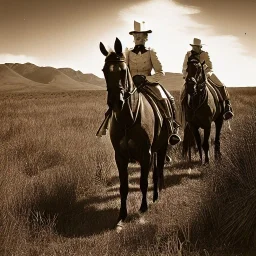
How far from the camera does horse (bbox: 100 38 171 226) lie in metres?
3.73

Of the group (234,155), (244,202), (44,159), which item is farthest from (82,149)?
(244,202)

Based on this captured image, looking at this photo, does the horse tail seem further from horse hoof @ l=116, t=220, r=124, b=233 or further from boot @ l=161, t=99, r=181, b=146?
horse hoof @ l=116, t=220, r=124, b=233

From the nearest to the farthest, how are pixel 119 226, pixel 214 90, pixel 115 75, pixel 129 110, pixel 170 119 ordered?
pixel 115 75 < pixel 129 110 < pixel 119 226 < pixel 170 119 < pixel 214 90

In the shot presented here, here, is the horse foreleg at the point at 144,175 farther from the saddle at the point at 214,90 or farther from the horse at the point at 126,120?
the saddle at the point at 214,90

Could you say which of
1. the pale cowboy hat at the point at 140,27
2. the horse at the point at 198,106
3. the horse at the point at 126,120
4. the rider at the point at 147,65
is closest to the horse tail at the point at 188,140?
the horse at the point at 198,106

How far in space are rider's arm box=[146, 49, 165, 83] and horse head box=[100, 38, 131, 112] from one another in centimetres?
167

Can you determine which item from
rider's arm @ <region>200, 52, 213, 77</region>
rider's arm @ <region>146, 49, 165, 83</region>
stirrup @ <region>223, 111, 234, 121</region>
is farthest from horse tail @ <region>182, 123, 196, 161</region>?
rider's arm @ <region>146, 49, 165, 83</region>

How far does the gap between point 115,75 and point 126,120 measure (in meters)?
0.80

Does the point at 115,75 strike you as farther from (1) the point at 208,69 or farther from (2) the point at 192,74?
(1) the point at 208,69

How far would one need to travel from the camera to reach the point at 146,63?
548 cm

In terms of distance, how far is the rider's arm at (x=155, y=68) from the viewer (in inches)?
213

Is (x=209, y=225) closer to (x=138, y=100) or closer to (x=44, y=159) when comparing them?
(x=138, y=100)

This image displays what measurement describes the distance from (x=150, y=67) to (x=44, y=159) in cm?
314

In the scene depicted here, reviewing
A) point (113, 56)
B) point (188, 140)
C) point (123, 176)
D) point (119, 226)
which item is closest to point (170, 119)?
point (123, 176)
